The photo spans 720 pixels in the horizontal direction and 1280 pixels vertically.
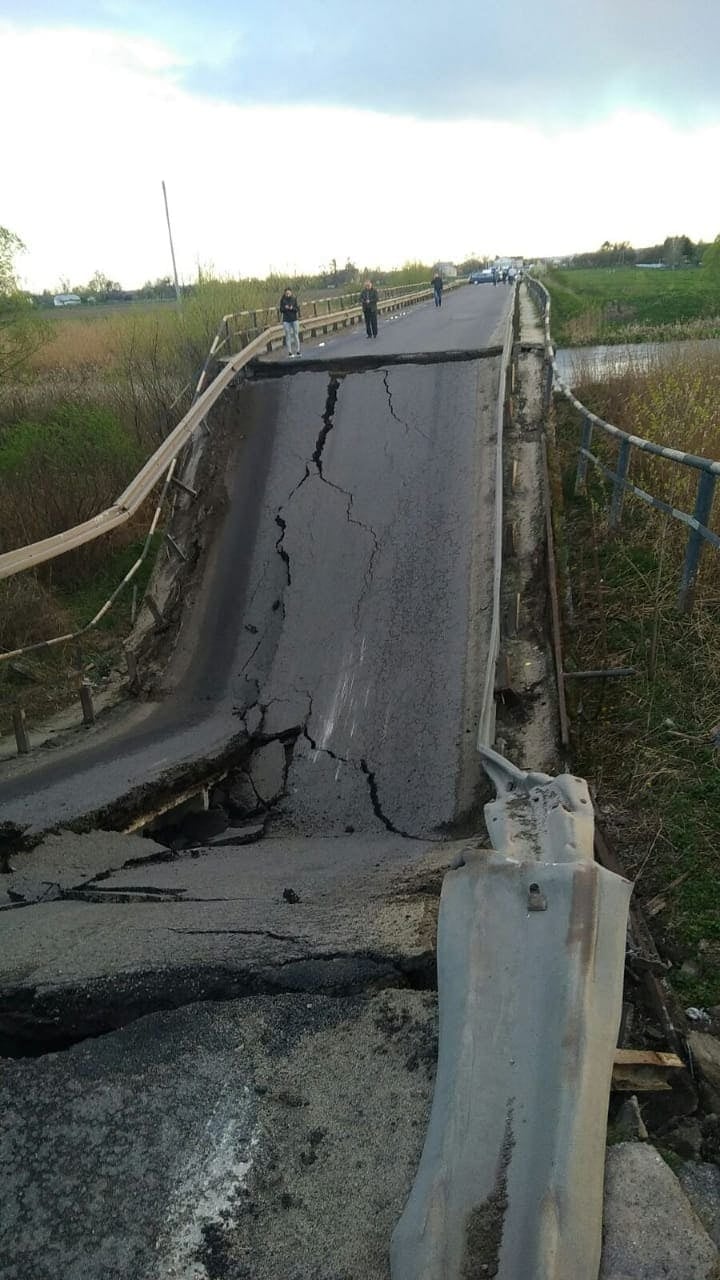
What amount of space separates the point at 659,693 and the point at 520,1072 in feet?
10.8

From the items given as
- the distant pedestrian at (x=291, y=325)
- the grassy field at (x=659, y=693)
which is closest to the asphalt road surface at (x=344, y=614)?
the grassy field at (x=659, y=693)

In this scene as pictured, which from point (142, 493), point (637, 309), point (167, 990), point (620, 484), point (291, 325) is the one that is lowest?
point (167, 990)

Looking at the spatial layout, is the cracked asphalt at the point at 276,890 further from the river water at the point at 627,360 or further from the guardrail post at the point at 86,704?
the river water at the point at 627,360

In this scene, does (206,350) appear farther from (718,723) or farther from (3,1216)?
(3,1216)

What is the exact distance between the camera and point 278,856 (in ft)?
15.9

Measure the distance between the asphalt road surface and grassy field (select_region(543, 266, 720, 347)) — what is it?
1114 cm

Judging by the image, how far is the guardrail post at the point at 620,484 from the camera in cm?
722

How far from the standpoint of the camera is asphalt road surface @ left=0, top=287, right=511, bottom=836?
5.71m

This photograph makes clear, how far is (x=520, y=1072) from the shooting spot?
7.70 ft

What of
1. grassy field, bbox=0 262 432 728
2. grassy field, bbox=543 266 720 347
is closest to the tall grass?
grassy field, bbox=0 262 432 728

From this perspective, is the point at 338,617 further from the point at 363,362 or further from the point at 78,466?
the point at 78,466

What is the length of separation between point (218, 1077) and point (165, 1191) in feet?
1.17

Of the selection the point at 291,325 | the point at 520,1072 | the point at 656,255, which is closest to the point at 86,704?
the point at 520,1072

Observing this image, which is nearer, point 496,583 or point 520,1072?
point 520,1072
